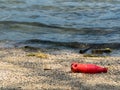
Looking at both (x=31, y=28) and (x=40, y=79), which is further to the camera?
(x=31, y=28)

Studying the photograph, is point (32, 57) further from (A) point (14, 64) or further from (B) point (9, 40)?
(B) point (9, 40)

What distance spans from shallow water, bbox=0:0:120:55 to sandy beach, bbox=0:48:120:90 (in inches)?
93.3

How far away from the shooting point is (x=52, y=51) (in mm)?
8938

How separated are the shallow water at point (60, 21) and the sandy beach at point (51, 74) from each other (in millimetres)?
2370

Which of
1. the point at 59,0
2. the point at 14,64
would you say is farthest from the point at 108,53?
the point at 59,0

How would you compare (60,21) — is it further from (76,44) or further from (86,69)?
(86,69)

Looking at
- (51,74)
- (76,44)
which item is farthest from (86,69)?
(76,44)

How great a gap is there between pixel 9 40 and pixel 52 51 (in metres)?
1.60

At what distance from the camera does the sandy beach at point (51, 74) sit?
548 centimetres

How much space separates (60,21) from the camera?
1289cm

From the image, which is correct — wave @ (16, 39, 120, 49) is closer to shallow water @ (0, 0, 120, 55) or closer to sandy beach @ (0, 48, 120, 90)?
shallow water @ (0, 0, 120, 55)

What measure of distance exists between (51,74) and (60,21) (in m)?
6.87

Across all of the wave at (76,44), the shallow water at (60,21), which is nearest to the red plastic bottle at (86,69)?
the wave at (76,44)

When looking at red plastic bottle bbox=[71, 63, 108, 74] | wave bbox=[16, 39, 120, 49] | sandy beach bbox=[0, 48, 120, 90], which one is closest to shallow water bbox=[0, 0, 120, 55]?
wave bbox=[16, 39, 120, 49]
